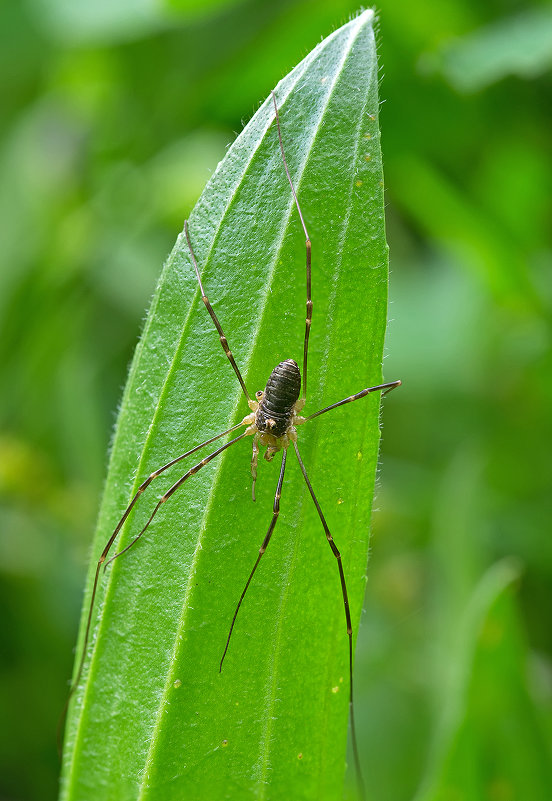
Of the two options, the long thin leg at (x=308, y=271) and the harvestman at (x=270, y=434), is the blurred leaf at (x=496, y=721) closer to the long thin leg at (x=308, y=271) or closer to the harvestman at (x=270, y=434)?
the harvestman at (x=270, y=434)

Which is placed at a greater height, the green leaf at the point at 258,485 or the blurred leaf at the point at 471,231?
the blurred leaf at the point at 471,231

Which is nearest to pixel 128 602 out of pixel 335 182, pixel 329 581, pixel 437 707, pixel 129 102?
pixel 329 581

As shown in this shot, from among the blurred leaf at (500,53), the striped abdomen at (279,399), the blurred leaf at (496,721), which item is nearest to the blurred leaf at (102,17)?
the blurred leaf at (500,53)

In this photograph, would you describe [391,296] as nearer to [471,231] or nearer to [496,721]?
[471,231]

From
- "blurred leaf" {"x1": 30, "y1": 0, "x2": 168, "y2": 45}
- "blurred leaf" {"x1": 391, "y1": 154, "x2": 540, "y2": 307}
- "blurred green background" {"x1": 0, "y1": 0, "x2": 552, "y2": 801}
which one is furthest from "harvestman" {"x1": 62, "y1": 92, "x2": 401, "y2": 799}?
"blurred leaf" {"x1": 30, "y1": 0, "x2": 168, "y2": 45}

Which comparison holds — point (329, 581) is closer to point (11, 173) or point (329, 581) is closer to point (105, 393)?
point (105, 393)

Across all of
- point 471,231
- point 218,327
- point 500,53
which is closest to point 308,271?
point 218,327
